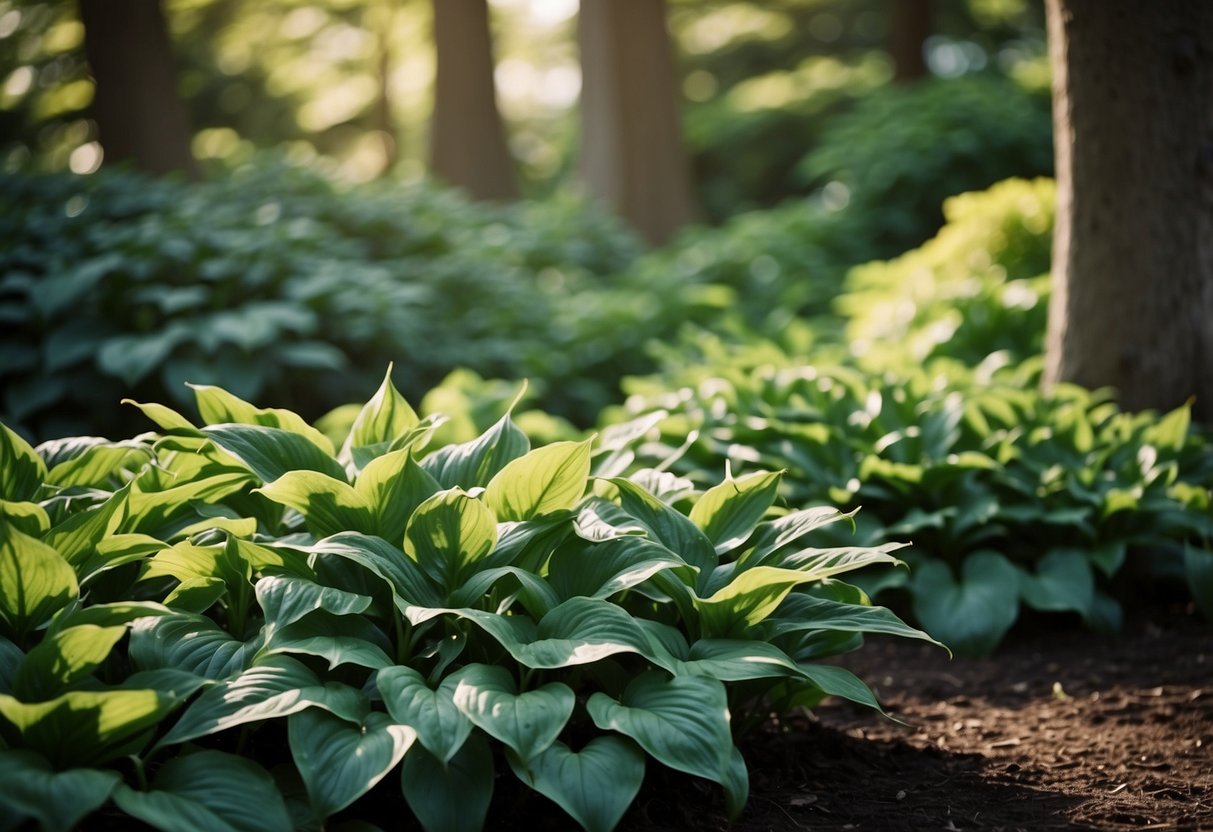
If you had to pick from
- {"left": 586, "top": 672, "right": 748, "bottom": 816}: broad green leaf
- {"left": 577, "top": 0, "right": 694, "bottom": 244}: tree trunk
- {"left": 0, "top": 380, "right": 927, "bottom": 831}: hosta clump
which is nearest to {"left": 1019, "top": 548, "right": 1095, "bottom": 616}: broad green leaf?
{"left": 0, "top": 380, "right": 927, "bottom": 831}: hosta clump

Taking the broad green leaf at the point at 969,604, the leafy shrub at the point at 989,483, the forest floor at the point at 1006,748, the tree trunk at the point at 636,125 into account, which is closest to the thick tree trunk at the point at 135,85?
the tree trunk at the point at 636,125

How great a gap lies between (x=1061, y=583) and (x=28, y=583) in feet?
10.4

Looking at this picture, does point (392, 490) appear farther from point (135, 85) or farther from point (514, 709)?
point (135, 85)

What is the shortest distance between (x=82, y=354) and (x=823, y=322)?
16.9ft

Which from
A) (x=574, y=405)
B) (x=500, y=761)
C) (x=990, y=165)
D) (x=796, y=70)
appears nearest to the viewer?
(x=500, y=761)

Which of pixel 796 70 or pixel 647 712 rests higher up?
pixel 796 70

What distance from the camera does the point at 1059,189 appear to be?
180 inches

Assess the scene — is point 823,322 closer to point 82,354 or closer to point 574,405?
point 574,405

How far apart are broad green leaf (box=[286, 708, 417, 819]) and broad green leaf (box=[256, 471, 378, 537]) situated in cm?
49

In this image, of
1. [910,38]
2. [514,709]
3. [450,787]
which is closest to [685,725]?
[514,709]

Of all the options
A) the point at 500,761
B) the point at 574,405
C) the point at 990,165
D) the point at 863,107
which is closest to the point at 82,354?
the point at 574,405

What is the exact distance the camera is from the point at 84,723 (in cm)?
178

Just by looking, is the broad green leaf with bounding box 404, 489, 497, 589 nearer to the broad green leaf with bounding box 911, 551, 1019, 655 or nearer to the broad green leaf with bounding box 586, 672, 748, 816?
the broad green leaf with bounding box 586, 672, 748, 816

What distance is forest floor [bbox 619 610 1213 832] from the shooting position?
2.21 metres
